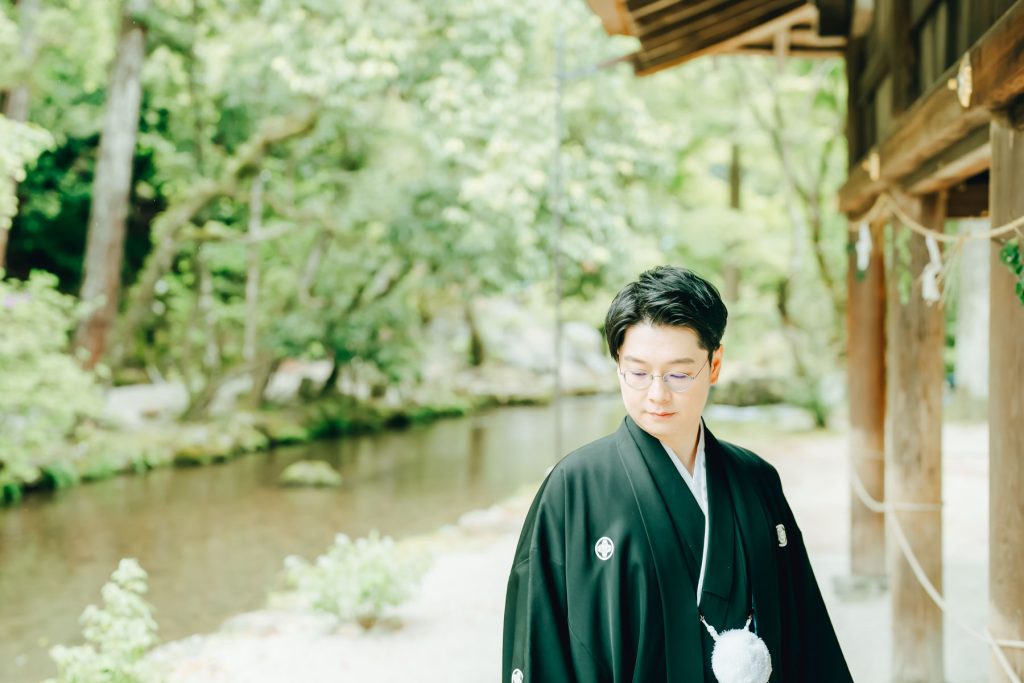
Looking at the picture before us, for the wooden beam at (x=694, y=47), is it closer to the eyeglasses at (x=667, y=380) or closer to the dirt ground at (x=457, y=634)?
the dirt ground at (x=457, y=634)

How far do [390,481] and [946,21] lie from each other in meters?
8.91

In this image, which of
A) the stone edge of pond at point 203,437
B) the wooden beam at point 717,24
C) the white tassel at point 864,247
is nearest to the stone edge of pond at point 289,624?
the white tassel at point 864,247

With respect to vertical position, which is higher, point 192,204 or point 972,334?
point 192,204

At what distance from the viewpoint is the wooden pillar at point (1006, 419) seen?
95.3 inches

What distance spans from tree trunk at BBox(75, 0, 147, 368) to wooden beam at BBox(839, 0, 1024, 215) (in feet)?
33.1

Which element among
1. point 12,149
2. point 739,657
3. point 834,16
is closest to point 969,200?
point 834,16

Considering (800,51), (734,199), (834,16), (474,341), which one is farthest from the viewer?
(474,341)

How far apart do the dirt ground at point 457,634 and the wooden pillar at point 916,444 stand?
295 millimetres

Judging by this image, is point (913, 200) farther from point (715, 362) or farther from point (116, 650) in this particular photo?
point (116, 650)

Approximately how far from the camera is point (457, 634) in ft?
16.3

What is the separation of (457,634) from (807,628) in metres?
3.37

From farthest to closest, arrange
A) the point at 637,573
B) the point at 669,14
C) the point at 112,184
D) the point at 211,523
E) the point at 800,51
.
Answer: the point at 112,184
the point at 211,523
the point at 800,51
the point at 669,14
the point at 637,573

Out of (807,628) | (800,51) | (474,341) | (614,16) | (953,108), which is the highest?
(800,51)

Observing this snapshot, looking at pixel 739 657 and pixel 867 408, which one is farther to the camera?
pixel 867 408
